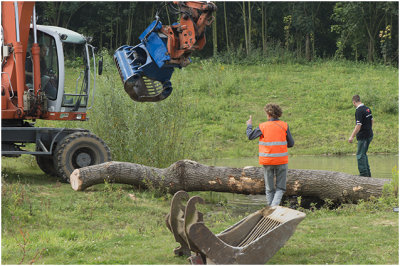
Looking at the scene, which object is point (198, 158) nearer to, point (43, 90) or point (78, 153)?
point (78, 153)

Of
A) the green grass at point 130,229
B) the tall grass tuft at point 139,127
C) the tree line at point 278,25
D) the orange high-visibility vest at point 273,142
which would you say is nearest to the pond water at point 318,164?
the green grass at point 130,229

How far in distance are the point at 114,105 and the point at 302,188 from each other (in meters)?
5.13

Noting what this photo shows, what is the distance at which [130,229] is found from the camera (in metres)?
8.98

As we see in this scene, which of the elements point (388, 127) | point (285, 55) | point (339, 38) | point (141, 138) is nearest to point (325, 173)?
point (141, 138)

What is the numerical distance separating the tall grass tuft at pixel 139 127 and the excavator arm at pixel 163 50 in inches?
189

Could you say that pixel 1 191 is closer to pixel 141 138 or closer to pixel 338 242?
pixel 141 138

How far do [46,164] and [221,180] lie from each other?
489cm

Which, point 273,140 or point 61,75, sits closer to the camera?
point 273,140

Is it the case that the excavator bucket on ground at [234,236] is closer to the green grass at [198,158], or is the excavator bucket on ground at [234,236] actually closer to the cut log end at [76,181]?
the green grass at [198,158]

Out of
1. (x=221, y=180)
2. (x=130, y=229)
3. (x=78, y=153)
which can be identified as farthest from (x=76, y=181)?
(x=130, y=229)

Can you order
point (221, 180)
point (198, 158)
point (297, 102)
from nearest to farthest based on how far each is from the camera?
point (221, 180) → point (198, 158) → point (297, 102)

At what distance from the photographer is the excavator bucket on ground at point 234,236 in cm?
643

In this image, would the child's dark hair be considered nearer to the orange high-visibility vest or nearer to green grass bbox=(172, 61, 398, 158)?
the orange high-visibility vest

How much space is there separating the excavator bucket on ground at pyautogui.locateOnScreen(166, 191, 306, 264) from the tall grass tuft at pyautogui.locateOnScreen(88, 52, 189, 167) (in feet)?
20.4
